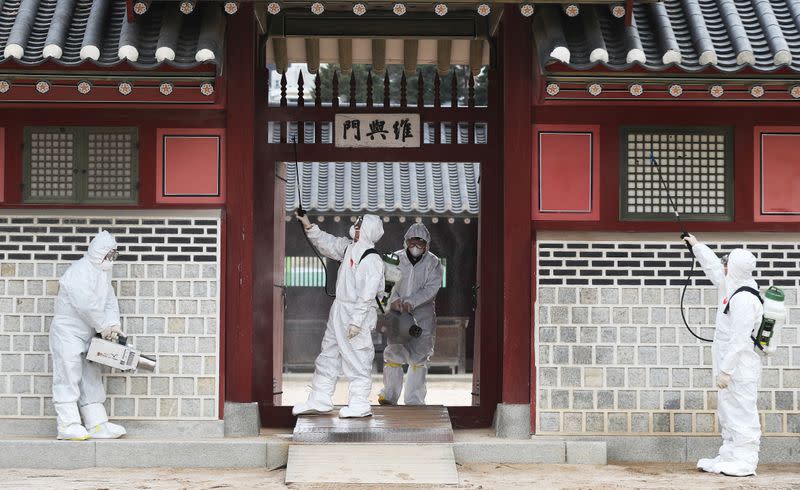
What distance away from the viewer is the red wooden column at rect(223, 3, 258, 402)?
1078cm

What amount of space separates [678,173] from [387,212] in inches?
275

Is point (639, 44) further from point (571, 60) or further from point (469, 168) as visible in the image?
point (469, 168)

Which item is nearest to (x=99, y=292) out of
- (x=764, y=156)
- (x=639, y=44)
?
(x=639, y=44)

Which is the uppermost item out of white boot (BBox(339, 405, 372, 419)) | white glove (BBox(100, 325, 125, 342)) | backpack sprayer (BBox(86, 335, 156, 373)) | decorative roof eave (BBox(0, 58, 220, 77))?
decorative roof eave (BBox(0, 58, 220, 77))

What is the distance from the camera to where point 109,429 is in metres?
A: 10.4

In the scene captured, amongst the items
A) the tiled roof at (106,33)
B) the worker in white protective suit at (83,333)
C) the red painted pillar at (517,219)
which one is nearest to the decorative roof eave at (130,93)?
the tiled roof at (106,33)

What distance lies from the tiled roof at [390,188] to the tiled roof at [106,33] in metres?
6.64

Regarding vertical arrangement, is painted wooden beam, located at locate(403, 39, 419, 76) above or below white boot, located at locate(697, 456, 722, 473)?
above

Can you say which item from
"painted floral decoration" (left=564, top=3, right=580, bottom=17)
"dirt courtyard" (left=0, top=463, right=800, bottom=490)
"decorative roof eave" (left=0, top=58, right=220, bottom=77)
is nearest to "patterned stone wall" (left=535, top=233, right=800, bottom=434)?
"dirt courtyard" (left=0, top=463, right=800, bottom=490)

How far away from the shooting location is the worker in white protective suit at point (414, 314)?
13.1 m

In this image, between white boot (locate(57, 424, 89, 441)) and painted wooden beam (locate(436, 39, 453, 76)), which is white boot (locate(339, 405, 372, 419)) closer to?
white boot (locate(57, 424, 89, 441))

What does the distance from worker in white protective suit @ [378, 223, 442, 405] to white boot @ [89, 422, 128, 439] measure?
140 inches

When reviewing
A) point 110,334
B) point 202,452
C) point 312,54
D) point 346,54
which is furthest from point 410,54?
point 202,452

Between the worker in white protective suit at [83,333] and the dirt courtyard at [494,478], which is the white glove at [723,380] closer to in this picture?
the dirt courtyard at [494,478]
